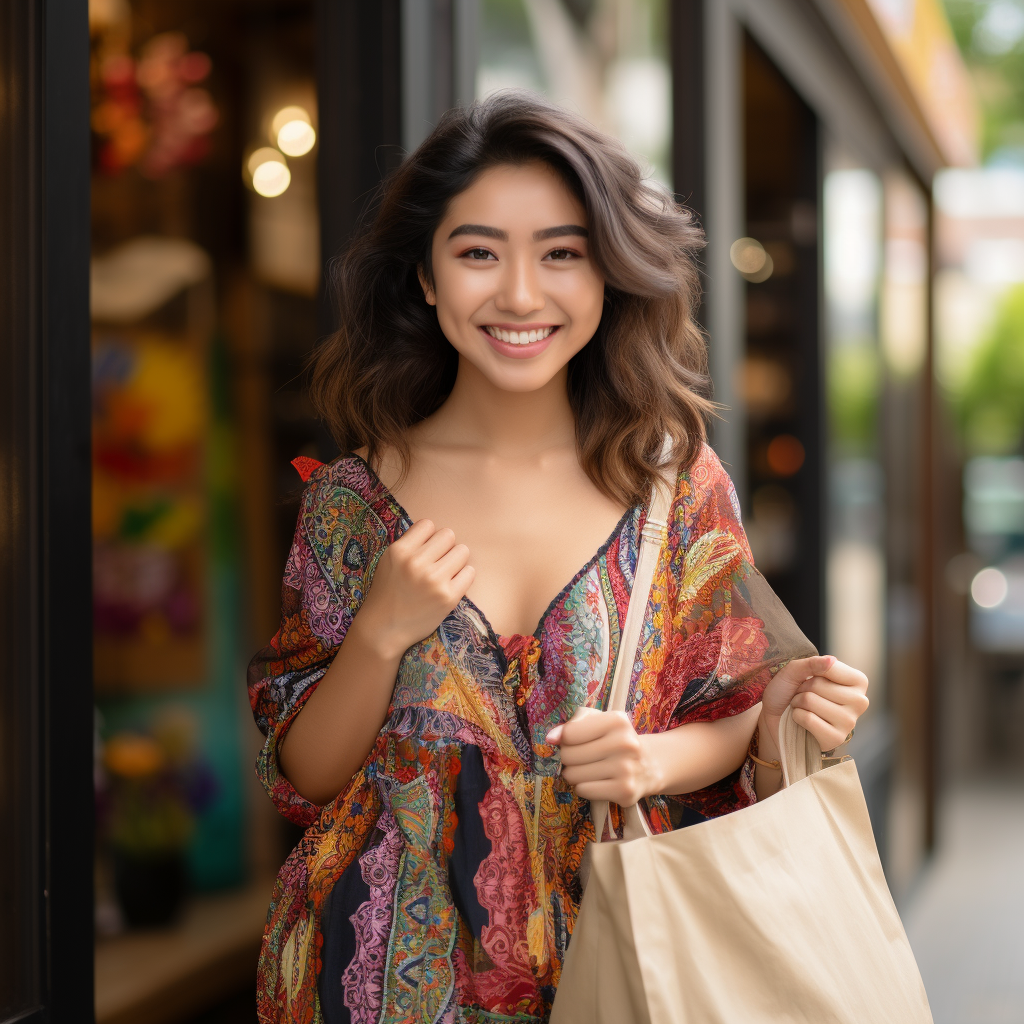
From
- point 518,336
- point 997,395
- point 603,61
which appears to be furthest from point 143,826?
point 997,395

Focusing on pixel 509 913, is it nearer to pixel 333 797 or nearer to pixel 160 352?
pixel 333 797

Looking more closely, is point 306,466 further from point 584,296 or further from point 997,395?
point 997,395

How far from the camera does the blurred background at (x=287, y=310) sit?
256cm

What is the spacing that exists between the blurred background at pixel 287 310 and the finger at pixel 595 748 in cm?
62

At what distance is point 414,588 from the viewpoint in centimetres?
117

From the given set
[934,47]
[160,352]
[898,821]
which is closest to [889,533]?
[898,821]

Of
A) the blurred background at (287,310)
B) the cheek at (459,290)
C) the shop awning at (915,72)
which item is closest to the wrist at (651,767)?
the cheek at (459,290)

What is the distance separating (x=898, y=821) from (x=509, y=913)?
4003 millimetres

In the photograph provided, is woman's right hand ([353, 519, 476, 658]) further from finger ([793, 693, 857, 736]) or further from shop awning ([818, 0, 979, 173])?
shop awning ([818, 0, 979, 173])

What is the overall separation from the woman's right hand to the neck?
0.18m

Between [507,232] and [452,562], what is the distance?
37 centimetres

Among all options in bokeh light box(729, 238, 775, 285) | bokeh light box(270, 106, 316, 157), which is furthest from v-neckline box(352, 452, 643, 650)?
bokeh light box(729, 238, 775, 285)

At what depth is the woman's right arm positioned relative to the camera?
1.17 meters

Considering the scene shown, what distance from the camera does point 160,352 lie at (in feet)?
9.45
